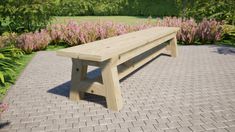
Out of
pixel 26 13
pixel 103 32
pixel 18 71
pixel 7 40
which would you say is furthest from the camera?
pixel 26 13

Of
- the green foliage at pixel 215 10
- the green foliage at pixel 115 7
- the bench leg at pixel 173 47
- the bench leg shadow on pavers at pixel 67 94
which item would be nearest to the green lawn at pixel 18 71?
the bench leg shadow on pavers at pixel 67 94

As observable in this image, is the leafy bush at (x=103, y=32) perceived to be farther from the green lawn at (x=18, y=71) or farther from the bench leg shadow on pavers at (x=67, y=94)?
the bench leg shadow on pavers at (x=67, y=94)

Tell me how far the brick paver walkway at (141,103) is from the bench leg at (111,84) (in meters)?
0.13

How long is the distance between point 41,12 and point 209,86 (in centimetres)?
750

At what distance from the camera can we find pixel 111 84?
4.11 m

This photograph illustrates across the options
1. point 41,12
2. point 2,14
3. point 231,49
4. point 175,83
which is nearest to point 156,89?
point 175,83

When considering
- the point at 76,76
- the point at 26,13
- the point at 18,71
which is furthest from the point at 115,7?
the point at 76,76

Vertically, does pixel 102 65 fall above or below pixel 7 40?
below

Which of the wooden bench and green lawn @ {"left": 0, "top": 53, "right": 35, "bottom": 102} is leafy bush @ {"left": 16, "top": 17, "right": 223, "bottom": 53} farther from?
the wooden bench

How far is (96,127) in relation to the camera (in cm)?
370

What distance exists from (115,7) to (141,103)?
24.1 meters

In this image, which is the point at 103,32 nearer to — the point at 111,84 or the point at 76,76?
the point at 76,76

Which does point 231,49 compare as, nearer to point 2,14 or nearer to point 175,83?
point 175,83

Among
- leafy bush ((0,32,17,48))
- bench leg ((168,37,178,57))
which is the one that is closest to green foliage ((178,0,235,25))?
bench leg ((168,37,178,57))
